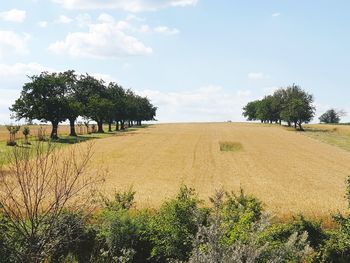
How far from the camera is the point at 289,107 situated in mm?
137250

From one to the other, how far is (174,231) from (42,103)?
70.5 metres

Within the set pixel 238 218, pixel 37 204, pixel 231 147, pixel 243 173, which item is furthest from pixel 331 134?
pixel 37 204

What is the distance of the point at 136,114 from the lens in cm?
14612

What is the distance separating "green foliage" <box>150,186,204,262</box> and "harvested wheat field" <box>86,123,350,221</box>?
209 inches

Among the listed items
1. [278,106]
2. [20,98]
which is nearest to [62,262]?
[20,98]

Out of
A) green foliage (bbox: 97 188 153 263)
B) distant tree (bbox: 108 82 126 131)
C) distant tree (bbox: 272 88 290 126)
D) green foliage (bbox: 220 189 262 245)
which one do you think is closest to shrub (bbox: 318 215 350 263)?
green foliage (bbox: 220 189 262 245)

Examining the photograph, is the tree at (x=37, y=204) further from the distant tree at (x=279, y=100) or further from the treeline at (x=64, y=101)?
the distant tree at (x=279, y=100)

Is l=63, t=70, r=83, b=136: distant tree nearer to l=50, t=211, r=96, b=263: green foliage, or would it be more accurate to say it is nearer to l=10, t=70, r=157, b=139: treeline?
l=10, t=70, r=157, b=139: treeline

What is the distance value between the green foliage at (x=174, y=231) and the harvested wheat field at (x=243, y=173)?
5.31m

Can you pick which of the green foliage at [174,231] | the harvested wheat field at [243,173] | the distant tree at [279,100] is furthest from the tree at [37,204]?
the distant tree at [279,100]

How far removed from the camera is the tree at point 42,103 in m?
83.8

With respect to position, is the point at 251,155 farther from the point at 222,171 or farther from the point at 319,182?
the point at 319,182

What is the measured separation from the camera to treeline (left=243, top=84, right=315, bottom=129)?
133500 mm

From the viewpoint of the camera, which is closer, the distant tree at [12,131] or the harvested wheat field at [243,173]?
the harvested wheat field at [243,173]
